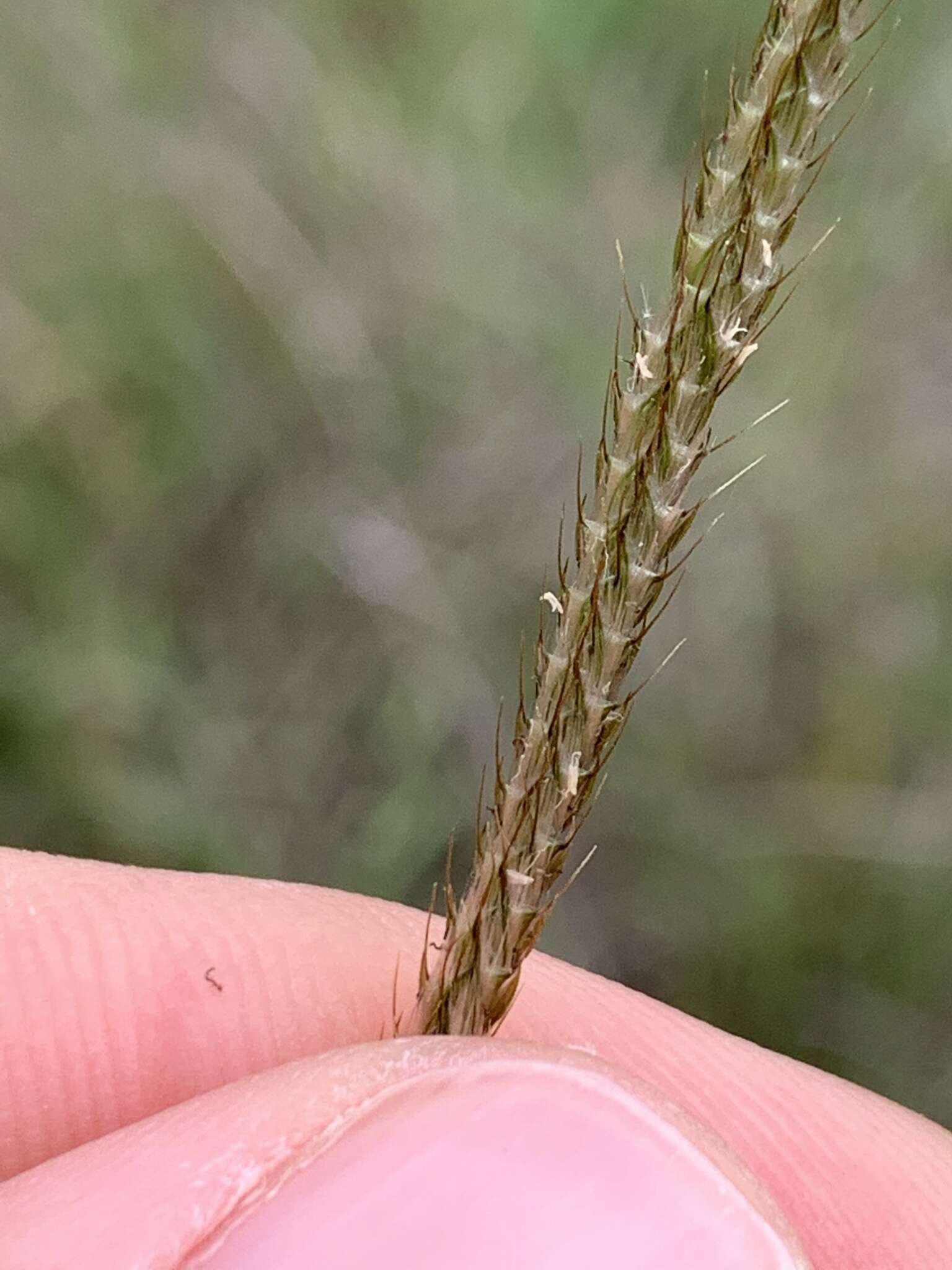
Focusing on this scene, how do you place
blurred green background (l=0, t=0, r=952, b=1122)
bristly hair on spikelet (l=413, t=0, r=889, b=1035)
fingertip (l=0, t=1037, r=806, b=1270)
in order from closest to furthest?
bristly hair on spikelet (l=413, t=0, r=889, b=1035) → fingertip (l=0, t=1037, r=806, b=1270) → blurred green background (l=0, t=0, r=952, b=1122)

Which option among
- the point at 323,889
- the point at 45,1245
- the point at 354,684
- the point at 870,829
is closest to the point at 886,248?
the point at 870,829

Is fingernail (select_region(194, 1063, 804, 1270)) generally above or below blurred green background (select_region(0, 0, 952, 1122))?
below

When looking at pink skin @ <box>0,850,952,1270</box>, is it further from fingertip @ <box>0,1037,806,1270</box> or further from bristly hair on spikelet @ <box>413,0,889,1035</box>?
bristly hair on spikelet @ <box>413,0,889,1035</box>

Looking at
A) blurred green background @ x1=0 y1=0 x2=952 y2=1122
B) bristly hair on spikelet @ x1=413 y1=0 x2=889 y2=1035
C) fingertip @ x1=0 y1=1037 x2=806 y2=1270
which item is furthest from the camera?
blurred green background @ x1=0 y1=0 x2=952 y2=1122

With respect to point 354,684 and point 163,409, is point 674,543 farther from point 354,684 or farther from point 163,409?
point 163,409

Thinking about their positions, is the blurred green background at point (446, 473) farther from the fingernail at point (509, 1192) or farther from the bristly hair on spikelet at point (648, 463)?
the bristly hair on spikelet at point (648, 463)

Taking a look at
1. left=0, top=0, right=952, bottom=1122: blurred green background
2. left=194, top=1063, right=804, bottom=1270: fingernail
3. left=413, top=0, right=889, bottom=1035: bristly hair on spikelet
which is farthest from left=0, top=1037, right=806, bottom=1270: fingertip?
left=0, top=0, right=952, bottom=1122: blurred green background

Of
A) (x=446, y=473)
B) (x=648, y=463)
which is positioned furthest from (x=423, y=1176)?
(x=446, y=473)

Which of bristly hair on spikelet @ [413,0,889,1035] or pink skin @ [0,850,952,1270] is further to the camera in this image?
pink skin @ [0,850,952,1270]

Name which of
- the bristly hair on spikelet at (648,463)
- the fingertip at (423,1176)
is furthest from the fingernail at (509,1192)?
the bristly hair on spikelet at (648,463)
